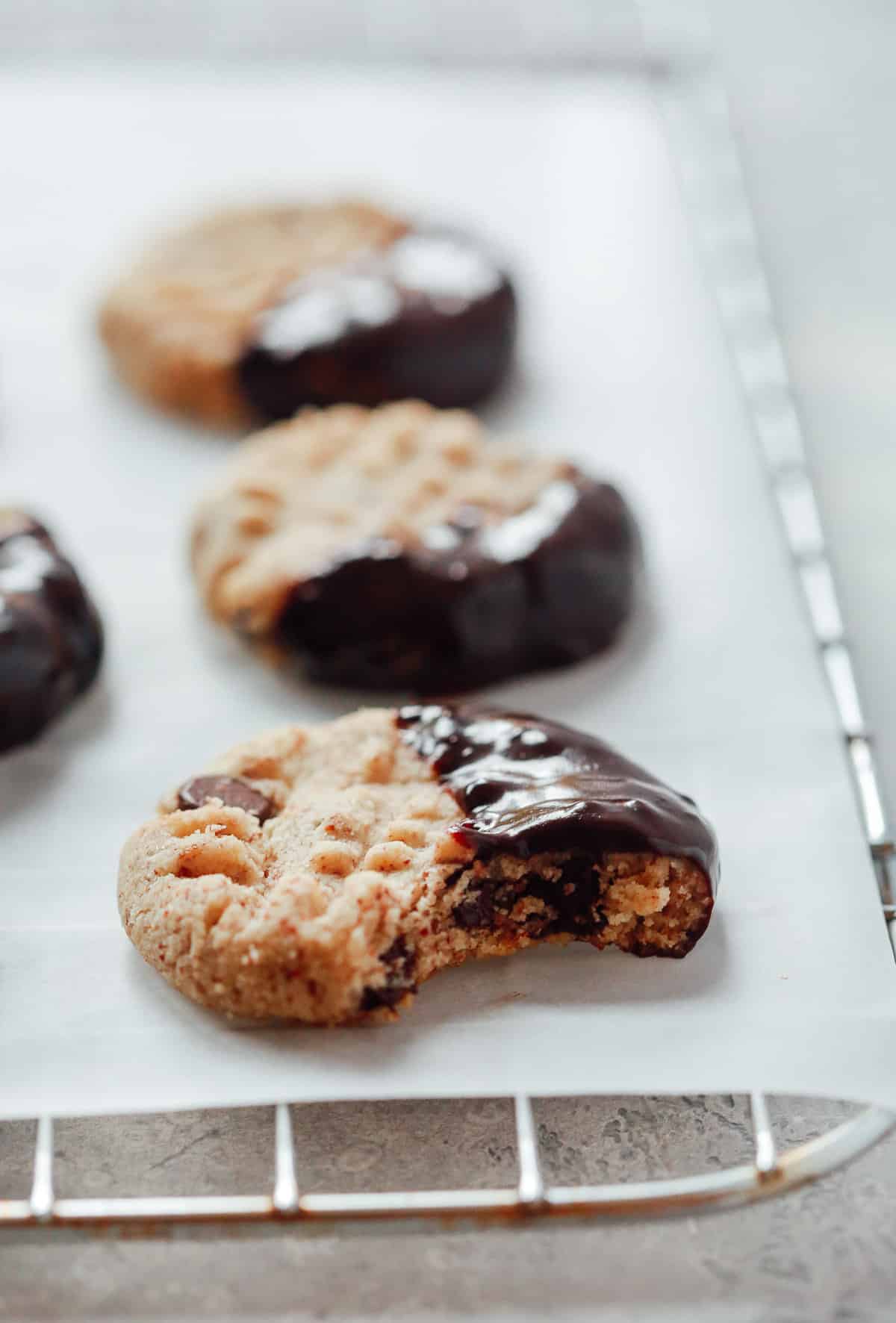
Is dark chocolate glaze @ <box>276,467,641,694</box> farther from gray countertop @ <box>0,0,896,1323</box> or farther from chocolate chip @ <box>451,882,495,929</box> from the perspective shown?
gray countertop @ <box>0,0,896,1323</box>

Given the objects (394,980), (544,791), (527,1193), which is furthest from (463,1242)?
(544,791)

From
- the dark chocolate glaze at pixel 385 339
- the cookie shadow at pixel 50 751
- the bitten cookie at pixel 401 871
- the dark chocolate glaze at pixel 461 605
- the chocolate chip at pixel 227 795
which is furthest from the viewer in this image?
the dark chocolate glaze at pixel 385 339

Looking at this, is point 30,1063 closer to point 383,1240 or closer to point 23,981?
point 23,981

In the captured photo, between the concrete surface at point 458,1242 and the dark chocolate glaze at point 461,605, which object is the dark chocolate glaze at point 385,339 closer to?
the dark chocolate glaze at point 461,605

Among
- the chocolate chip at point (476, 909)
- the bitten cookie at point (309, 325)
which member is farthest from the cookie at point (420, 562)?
the chocolate chip at point (476, 909)

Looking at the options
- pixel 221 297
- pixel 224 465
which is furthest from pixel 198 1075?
pixel 221 297
